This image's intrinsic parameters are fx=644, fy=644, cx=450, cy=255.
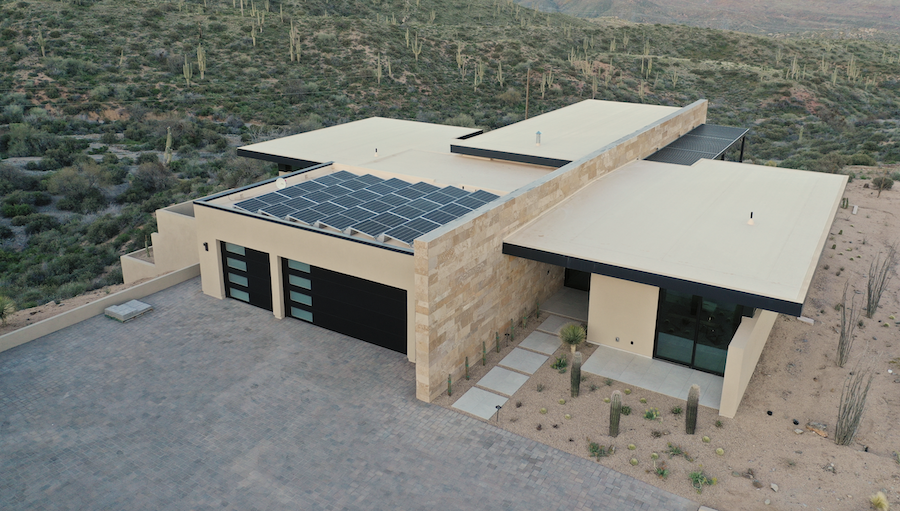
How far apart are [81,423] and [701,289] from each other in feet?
49.0

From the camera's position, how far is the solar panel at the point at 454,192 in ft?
71.7

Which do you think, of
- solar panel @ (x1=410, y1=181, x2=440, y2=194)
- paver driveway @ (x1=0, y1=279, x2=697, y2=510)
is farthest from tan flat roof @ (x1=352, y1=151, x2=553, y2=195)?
paver driveway @ (x1=0, y1=279, x2=697, y2=510)

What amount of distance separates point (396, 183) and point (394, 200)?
2.26 meters

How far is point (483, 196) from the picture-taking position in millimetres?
21641

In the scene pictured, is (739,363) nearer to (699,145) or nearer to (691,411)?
(691,411)

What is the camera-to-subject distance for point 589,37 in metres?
85.5

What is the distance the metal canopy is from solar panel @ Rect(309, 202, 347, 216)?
542 inches

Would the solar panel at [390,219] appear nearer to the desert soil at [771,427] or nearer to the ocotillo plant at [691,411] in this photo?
the desert soil at [771,427]

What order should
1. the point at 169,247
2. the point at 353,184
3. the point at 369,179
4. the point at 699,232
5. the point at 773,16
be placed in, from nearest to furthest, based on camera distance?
the point at 699,232
the point at 353,184
the point at 369,179
the point at 169,247
the point at 773,16

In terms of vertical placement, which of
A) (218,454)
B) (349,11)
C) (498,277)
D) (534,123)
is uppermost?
(349,11)

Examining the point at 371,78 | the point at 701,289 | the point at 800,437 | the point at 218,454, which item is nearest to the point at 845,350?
the point at 800,437

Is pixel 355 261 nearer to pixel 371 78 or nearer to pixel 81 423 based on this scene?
pixel 81 423

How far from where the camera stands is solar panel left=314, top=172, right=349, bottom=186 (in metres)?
23.6

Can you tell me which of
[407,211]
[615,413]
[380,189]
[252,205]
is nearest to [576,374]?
[615,413]
